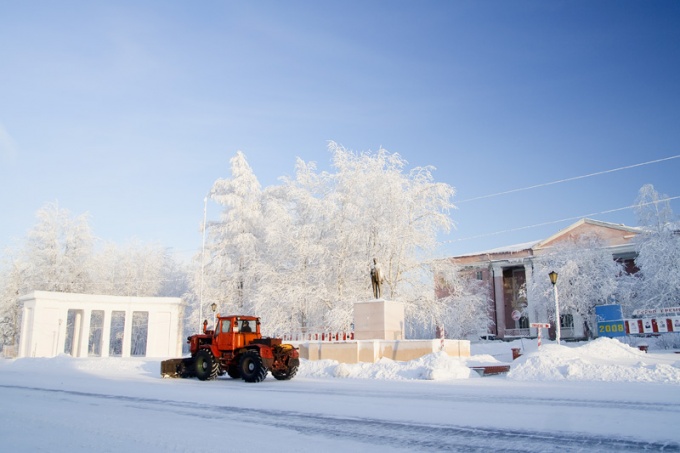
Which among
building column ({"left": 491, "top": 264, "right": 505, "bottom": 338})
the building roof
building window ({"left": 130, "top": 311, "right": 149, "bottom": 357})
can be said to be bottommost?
building window ({"left": 130, "top": 311, "right": 149, "bottom": 357})

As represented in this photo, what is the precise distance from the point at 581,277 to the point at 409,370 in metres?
32.7

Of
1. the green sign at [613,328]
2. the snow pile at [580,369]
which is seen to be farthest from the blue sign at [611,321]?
the snow pile at [580,369]

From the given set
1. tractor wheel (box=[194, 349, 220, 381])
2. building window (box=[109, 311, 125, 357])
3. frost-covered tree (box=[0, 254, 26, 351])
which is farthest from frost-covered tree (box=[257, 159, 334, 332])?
building window (box=[109, 311, 125, 357])

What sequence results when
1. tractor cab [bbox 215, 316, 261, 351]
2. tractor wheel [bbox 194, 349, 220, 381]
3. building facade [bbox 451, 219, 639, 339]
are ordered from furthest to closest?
building facade [bbox 451, 219, 639, 339], tractor cab [bbox 215, 316, 261, 351], tractor wheel [bbox 194, 349, 220, 381]

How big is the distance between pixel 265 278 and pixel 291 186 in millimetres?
6836

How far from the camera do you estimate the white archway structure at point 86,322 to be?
38.8 meters

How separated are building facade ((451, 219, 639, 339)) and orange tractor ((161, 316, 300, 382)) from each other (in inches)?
1442

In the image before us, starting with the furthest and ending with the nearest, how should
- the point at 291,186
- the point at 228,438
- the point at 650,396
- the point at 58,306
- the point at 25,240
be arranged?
the point at 25,240
the point at 58,306
the point at 291,186
the point at 650,396
the point at 228,438

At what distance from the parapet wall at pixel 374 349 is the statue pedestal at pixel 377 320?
2.80 feet

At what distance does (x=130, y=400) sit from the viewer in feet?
35.7

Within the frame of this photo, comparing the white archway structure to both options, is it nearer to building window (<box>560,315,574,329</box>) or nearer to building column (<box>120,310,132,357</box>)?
building column (<box>120,310,132,357</box>)

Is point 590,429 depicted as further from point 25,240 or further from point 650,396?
point 25,240

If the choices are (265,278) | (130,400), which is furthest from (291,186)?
(130,400)

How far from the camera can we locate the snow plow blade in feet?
58.1
